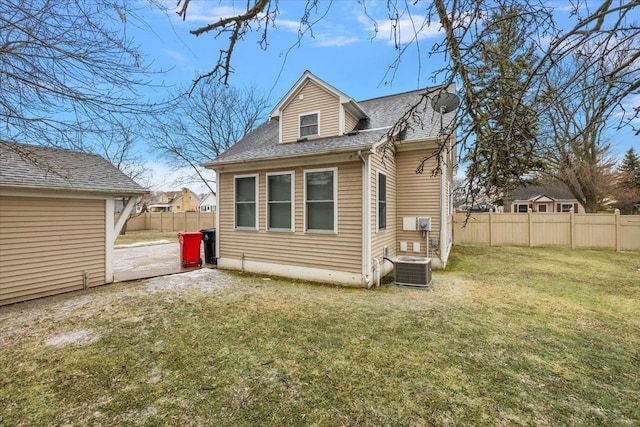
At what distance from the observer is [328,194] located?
265 inches

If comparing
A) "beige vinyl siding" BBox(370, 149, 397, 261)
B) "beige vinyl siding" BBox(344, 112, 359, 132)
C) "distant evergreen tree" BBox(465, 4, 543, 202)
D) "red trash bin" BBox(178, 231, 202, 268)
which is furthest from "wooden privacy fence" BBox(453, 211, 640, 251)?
"red trash bin" BBox(178, 231, 202, 268)

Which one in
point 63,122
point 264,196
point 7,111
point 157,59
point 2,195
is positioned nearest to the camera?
point 7,111

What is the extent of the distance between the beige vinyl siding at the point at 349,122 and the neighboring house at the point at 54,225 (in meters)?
5.55

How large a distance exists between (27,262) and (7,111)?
14.1ft

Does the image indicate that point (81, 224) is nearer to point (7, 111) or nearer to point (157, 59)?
point (7, 111)

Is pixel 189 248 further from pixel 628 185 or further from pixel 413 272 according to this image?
pixel 628 185

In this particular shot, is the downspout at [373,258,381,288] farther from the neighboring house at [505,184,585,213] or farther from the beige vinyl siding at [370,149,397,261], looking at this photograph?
the neighboring house at [505,184,585,213]

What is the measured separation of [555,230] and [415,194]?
8.15 meters

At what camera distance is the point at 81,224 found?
6070 millimetres

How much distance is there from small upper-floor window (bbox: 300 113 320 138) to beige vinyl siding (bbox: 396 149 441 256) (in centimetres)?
253

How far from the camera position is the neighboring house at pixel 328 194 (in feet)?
20.9

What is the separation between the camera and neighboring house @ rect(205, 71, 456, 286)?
20.9 ft

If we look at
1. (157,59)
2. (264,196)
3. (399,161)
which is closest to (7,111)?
(157,59)

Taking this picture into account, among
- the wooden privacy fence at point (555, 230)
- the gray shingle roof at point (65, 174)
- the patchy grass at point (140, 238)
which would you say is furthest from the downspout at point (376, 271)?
the patchy grass at point (140, 238)
